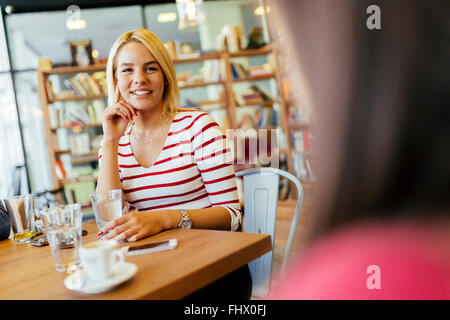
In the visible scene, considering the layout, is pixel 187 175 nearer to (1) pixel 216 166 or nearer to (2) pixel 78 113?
(1) pixel 216 166

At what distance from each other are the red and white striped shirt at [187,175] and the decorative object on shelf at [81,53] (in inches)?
138

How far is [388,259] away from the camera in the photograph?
12.3 inches

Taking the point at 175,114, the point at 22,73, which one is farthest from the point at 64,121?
the point at 175,114

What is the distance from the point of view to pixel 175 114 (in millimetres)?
1345

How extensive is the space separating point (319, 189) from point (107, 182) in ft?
2.96

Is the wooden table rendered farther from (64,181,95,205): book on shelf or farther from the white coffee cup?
(64,181,95,205): book on shelf

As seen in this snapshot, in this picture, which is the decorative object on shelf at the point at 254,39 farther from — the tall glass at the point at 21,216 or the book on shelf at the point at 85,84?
the tall glass at the point at 21,216

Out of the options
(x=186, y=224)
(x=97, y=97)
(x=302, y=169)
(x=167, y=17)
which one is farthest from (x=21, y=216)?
(x=167, y=17)

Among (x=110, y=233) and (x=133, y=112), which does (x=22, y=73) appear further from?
(x=110, y=233)

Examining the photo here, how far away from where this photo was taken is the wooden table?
1.80ft

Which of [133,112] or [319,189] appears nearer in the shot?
[319,189]

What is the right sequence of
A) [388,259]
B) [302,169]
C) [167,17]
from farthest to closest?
[167,17] < [302,169] < [388,259]

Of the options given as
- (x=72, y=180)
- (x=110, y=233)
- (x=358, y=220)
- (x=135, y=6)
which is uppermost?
(x=135, y=6)

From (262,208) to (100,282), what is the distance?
2.11 feet
